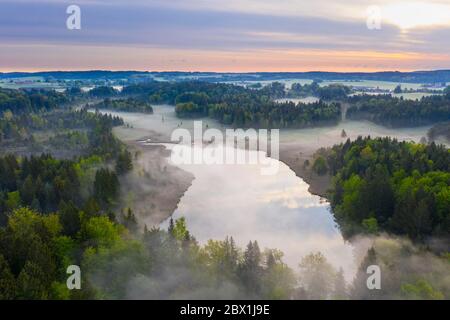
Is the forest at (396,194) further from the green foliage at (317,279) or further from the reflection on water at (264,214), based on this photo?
the green foliage at (317,279)

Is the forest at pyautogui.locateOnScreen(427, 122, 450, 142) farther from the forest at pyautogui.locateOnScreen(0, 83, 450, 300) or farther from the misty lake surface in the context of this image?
the misty lake surface

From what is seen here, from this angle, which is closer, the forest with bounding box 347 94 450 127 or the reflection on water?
the reflection on water

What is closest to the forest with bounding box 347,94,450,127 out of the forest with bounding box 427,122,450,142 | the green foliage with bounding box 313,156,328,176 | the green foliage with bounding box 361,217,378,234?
the forest with bounding box 427,122,450,142

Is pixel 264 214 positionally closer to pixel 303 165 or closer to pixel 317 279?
pixel 317 279

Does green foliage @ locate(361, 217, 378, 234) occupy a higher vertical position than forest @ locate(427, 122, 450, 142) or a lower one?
lower

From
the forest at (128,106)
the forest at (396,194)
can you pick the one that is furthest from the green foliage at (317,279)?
the forest at (128,106)
